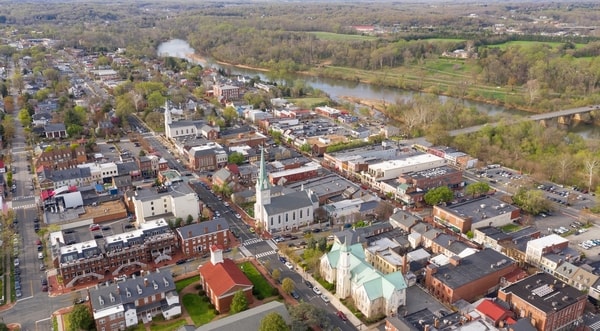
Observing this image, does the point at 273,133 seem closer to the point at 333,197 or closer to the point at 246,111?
the point at 246,111

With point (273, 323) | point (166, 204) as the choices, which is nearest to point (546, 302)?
point (273, 323)

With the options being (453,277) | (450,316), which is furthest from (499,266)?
(450,316)

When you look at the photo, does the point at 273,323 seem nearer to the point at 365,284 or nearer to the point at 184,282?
the point at 365,284

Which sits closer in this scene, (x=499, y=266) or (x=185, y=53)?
(x=499, y=266)

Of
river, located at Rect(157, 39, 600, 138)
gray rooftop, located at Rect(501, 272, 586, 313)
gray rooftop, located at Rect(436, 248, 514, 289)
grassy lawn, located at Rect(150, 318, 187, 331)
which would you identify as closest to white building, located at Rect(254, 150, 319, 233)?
grassy lawn, located at Rect(150, 318, 187, 331)

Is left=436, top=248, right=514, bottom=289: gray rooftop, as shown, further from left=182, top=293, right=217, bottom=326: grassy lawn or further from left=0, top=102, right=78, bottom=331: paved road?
left=0, top=102, right=78, bottom=331: paved road

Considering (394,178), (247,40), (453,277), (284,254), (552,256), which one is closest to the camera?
(453,277)

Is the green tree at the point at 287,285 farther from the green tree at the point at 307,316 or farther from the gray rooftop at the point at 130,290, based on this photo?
the gray rooftop at the point at 130,290
